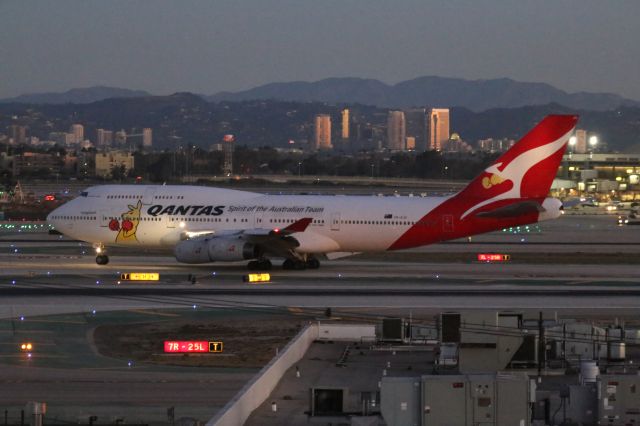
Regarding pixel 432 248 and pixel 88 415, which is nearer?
pixel 88 415

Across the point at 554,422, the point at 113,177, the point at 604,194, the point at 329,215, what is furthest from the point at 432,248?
the point at 113,177

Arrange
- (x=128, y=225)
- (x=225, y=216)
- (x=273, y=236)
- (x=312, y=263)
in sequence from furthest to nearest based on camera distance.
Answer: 1. (x=128, y=225)
2. (x=225, y=216)
3. (x=312, y=263)
4. (x=273, y=236)

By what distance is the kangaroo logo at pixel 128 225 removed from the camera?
58625 mm

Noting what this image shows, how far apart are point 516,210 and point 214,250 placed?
13.3 m

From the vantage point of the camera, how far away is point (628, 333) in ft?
95.6

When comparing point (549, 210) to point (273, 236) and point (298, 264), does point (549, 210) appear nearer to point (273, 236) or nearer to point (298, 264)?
point (298, 264)

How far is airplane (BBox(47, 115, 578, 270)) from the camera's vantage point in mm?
55406

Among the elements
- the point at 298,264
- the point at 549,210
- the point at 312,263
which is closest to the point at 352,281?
the point at 298,264

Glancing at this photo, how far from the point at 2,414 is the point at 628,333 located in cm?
1413

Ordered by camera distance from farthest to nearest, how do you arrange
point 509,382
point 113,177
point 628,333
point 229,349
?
point 113,177 → point 229,349 → point 628,333 → point 509,382

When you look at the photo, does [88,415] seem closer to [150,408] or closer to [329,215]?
[150,408]

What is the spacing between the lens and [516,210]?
54.9m

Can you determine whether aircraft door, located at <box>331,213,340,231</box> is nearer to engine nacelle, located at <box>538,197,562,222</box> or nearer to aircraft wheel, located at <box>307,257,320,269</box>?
aircraft wheel, located at <box>307,257,320,269</box>

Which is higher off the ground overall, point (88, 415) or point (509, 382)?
point (509, 382)
